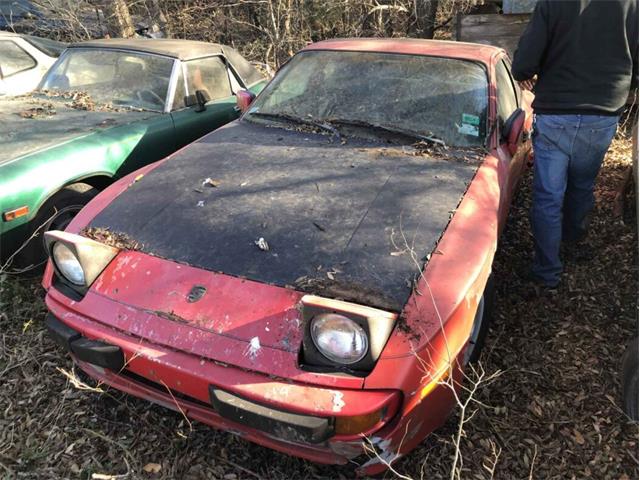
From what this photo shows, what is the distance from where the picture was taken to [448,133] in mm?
2969

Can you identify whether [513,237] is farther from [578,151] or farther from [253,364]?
[253,364]

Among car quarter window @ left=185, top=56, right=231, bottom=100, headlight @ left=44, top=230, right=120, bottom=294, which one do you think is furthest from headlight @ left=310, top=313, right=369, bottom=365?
car quarter window @ left=185, top=56, right=231, bottom=100

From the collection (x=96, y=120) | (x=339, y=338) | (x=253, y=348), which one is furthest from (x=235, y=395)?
(x=96, y=120)

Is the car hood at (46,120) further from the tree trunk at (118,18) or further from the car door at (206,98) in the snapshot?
the tree trunk at (118,18)

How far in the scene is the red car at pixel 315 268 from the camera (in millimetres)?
1761

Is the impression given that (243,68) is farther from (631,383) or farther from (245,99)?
(631,383)

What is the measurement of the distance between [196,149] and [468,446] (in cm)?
229

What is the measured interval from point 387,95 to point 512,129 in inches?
31.7

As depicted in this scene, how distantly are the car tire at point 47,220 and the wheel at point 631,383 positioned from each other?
3.30m

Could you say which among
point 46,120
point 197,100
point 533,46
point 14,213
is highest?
point 533,46

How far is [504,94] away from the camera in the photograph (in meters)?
3.36

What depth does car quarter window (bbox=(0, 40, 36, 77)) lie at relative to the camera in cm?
616

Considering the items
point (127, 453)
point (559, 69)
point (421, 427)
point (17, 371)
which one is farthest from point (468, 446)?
point (17, 371)

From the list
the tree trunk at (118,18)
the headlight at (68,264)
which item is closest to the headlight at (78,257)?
the headlight at (68,264)
